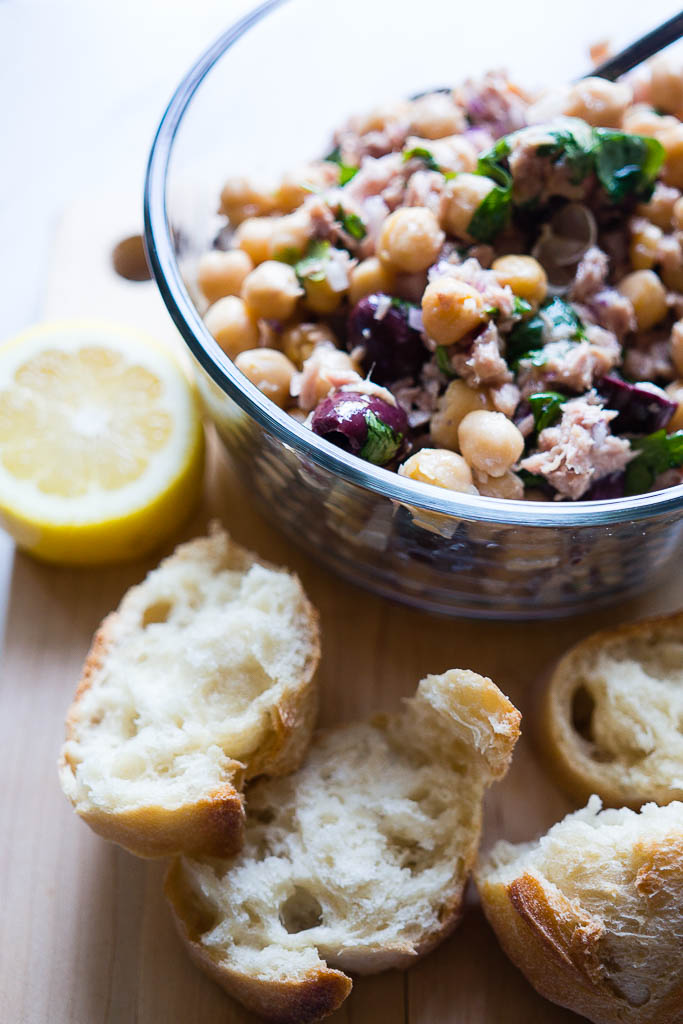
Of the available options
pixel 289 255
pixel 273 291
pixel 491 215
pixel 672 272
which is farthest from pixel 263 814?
pixel 672 272

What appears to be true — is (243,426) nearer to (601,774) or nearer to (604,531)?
(604,531)

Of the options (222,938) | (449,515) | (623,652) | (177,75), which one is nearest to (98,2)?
(177,75)

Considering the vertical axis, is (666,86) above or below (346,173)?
above

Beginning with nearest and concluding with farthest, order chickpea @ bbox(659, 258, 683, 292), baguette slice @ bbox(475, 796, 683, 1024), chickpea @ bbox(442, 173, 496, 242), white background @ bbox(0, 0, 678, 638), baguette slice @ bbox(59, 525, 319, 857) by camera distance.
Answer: baguette slice @ bbox(475, 796, 683, 1024)
baguette slice @ bbox(59, 525, 319, 857)
chickpea @ bbox(442, 173, 496, 242)
chickpea @ bbox(659, 258, 683, 292)
white background @ bbox(0, 0, 678, 638)

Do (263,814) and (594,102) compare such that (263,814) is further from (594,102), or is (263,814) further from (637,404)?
(594,102)

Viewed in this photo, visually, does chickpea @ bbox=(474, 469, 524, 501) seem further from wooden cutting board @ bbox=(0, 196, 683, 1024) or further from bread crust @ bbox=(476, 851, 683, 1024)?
bread crust @ bbox=(476, 851, 683, 1024)

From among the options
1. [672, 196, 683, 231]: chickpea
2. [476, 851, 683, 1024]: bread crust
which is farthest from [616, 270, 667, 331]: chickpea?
[476, 851, 683, 1024]: bread crust
